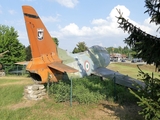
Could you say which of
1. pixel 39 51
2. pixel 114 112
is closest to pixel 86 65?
pixel 39 51

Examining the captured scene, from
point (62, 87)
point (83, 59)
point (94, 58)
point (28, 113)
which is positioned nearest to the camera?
point (28, 113)

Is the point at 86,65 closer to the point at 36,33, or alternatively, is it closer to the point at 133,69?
the point at 36,33

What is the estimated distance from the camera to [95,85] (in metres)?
11.2

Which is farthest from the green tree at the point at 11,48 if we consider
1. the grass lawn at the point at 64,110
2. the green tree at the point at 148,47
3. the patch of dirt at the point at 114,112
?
the green tree at the point at 148,47

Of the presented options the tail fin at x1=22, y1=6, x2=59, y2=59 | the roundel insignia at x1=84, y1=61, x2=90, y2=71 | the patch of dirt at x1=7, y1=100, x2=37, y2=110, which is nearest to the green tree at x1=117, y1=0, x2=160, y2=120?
the tail fin at x1=22, y1=6, x2=59, y2=59

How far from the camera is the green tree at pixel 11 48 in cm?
2900

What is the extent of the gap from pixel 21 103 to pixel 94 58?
7872mm

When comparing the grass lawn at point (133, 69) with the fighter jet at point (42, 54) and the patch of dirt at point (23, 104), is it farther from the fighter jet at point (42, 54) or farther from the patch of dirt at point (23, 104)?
the patch of dirt at point (23, 104)

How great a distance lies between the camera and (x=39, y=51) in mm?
10086

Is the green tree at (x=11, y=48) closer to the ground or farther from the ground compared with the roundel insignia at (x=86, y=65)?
farther from the ground

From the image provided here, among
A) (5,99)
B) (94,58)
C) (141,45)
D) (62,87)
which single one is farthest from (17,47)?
(141,45)

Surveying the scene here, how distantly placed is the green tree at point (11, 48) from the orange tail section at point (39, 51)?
799 inches

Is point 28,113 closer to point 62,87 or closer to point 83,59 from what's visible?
point 62,87

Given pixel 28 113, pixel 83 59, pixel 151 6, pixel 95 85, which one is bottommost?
pixel 28 113
